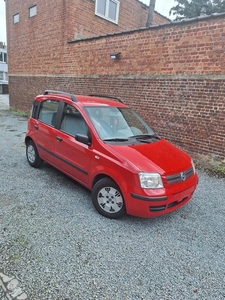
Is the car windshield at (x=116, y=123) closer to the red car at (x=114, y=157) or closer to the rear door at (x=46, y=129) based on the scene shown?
the red car at (x=114, y=157)

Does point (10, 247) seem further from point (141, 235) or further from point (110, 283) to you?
point (141, 235)

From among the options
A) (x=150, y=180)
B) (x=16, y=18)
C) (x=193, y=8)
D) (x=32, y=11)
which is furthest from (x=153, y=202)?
(x=193, y=8)

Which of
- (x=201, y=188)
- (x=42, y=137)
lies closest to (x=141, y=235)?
(x=201, y=188)

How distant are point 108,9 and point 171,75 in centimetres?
765

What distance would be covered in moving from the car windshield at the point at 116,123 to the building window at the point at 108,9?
9111 millimetres

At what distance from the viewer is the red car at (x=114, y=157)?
9.39 feet

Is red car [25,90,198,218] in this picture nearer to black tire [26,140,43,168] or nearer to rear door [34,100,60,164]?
rear door [34,100,60,164]

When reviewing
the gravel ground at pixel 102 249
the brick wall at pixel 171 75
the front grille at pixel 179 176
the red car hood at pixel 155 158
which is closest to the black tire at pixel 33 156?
the gravel ground at pixel 102 249

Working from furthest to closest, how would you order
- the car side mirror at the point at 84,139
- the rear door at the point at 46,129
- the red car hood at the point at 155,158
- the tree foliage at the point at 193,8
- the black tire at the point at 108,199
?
the tree foliage at the point at 193,8 < the rear door at the point at 46,129 < the car side mirror at the point at 84,139 < the black tire at the point at 108,199 < the red car hood at the point at 155,158

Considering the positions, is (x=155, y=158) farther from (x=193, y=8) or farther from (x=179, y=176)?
(x=193, y=8)

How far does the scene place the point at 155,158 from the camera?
3.10 meters

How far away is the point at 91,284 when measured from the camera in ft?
6.88

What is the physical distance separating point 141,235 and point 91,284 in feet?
3.36

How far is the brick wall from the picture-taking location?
544 cm
